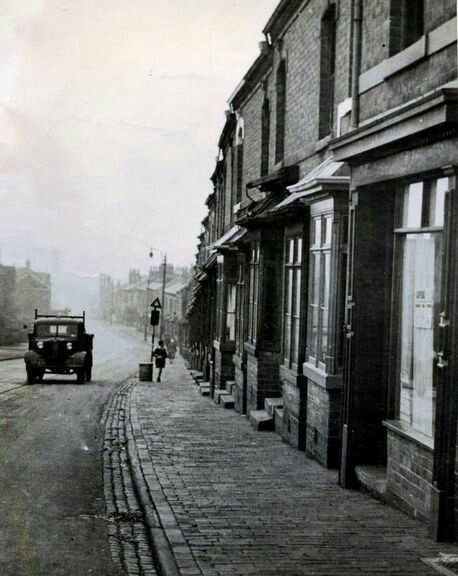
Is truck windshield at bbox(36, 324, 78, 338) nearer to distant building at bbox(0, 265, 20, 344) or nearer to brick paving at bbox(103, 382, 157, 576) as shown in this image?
brick paving at bbox(103, 382, 157, 576)

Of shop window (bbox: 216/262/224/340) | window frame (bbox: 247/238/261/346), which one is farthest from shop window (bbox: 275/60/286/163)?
shop window (bbox: 216/262/224/340)

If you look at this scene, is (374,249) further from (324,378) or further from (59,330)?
(59,330)

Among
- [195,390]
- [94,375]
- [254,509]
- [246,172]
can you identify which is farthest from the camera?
[94,375]

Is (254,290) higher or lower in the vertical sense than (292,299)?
higher

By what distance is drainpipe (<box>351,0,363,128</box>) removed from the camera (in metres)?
9.33

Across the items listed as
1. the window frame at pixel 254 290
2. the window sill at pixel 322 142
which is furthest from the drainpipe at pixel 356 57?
the window frame at pixel 254 290

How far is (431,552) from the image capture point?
6.35 meters

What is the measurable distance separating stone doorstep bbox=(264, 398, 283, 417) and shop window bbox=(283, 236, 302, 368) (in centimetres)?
117

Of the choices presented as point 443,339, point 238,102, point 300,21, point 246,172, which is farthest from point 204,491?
point 238,102

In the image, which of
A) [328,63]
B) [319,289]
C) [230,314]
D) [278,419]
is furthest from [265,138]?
[319,289]

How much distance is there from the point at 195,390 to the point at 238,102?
9.79 meters

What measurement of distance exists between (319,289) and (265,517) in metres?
4.14

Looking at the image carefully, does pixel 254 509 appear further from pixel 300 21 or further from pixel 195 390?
pixel 195 390

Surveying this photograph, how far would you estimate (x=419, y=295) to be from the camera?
25.9ft
